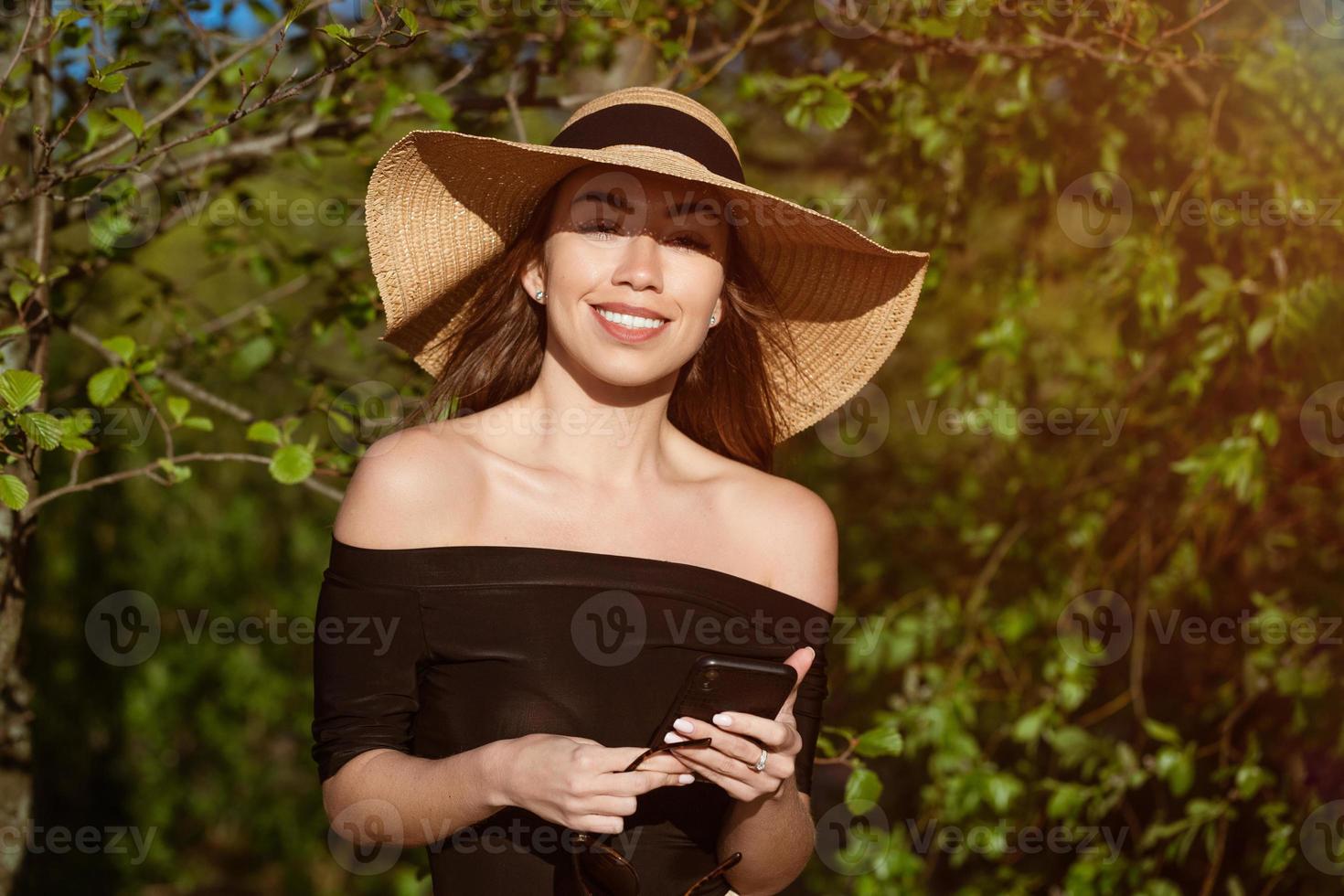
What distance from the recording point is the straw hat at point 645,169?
2.10 m

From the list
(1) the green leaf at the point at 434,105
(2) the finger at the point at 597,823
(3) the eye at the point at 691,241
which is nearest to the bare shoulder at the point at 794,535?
(3) the eye at the point at 691,241

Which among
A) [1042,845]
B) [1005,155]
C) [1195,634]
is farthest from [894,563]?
[1005,155]

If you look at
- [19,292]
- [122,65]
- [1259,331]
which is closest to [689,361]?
[122,65]

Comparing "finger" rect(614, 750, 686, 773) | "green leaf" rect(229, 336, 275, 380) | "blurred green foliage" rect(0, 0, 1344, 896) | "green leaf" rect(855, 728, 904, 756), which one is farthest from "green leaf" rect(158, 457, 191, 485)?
"green leaf" rect(855, 728, 904, 756)

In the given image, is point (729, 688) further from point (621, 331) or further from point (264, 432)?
point (264, 432)

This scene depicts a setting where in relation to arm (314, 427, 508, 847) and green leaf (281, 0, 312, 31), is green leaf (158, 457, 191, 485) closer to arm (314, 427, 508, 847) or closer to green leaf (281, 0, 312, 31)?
arm (314, 427, 508, 847)

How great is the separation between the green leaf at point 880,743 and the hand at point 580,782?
31.6 inches

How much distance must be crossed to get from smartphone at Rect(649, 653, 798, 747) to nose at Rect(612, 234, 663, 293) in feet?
2.00

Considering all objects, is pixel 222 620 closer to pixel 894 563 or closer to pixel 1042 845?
pixel 894 563

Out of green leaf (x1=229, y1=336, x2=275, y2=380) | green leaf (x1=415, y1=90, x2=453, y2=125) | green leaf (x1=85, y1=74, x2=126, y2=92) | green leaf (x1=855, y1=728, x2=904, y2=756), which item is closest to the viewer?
green leaf (x1=85, y1=74, x2=126, y2=92)

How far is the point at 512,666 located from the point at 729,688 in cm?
43

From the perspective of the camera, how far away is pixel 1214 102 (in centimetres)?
321

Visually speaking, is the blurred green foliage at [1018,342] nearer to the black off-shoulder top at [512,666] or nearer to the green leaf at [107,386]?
the green leaf at [107,386]

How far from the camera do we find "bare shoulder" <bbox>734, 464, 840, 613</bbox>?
2.22 metres
